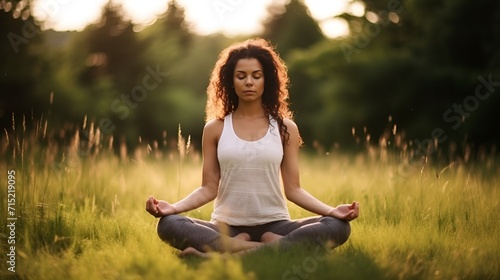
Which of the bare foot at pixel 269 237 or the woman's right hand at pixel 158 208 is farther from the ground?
the woman's right hand at pixel 158 208

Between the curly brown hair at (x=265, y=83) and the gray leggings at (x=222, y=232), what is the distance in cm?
67

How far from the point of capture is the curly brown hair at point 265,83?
12.5 ft

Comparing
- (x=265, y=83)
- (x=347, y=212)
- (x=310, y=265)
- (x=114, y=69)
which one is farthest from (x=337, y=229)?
(x=114, y=69)

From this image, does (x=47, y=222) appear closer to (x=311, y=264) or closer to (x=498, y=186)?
(x=311, y=264)

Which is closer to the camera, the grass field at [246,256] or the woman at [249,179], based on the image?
the grass field at [246,256]

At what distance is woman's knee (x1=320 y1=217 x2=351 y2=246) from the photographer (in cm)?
343

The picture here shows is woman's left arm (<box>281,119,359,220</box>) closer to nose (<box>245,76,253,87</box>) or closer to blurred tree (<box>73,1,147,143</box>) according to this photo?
nose (<box>245,76,253,87</box>)

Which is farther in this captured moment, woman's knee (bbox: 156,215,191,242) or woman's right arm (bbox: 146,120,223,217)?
woman's right arm (bbox: 146,120,223,217)

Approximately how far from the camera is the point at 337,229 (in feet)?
11.3

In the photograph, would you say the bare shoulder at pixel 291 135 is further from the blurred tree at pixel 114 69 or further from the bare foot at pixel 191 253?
the blurred tree at pixel 114 69
